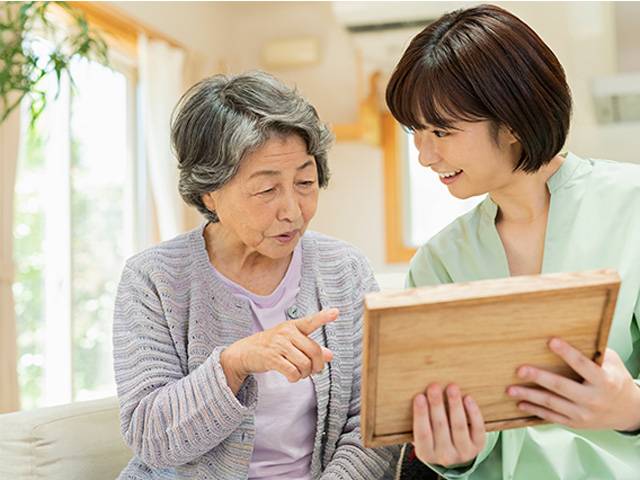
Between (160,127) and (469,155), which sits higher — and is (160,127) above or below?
above

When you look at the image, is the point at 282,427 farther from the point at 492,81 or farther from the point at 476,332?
the point at 492,81

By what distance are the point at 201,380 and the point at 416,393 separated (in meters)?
0.44

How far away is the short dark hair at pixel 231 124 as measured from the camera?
1278mm

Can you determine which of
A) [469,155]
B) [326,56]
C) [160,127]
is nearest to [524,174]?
[469,155]

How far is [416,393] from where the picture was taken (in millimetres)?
863

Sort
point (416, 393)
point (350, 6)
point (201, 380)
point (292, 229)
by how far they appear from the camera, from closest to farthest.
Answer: point (416, 393)
point (201, 380)
point (292, 229)
point (350, 6)

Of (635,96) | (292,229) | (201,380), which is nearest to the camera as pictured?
(201,380)

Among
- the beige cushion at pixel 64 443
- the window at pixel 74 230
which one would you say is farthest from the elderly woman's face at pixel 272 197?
the window at pixel 74 230

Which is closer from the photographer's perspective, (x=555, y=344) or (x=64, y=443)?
(x=555, y=344)

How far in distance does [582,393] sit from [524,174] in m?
0.47

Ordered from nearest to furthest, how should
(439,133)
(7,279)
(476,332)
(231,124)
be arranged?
(476,332), (439,133), (231,124), (7,279)

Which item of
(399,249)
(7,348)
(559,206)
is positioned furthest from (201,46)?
(559,206)

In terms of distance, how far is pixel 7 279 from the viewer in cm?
283

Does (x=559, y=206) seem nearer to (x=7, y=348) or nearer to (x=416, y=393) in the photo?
(x=416, y=393)
